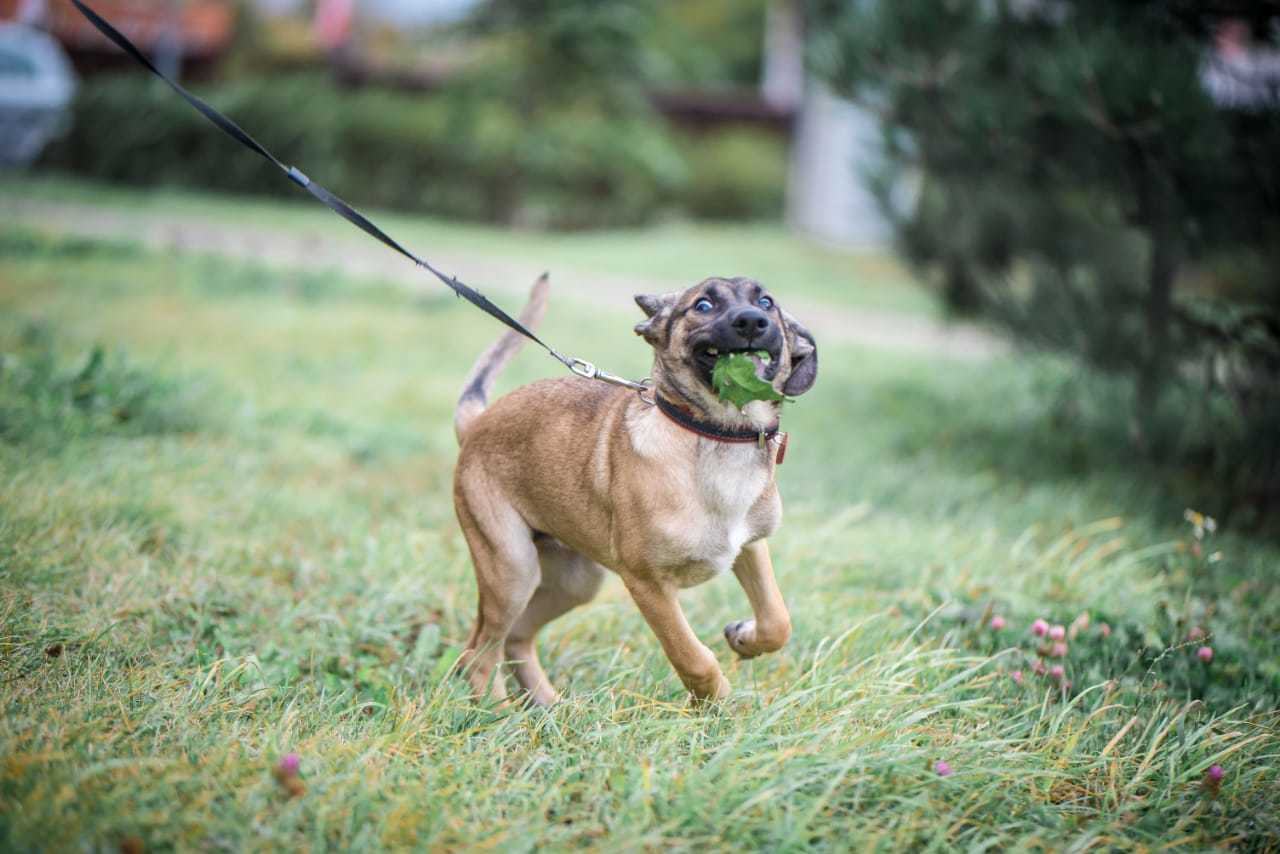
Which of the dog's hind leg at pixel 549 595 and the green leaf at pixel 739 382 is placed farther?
the dog's hind leg at pixel 549 595

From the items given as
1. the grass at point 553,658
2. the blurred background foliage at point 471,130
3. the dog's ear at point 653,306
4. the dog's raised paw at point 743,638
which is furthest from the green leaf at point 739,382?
the blurred background foliage at point 471,130

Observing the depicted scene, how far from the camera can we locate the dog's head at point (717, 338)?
111 inches

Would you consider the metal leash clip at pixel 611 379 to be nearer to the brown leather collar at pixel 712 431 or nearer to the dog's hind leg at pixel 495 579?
the brown leather collar at pixel 712 431

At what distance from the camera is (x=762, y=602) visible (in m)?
3.13

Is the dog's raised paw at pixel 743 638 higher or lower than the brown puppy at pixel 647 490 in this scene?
lower

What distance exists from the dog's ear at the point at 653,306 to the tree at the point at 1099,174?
11.3 ft

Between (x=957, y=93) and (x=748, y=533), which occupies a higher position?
(x=957, y=93)

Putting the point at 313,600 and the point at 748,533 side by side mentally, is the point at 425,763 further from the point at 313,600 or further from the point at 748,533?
the point at 313,600

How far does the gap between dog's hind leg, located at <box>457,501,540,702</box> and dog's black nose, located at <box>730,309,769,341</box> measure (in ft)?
3.42

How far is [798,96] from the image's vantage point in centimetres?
2208

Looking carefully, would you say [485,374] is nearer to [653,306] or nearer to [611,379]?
[611,379]

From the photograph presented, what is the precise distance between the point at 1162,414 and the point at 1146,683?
3519 mm

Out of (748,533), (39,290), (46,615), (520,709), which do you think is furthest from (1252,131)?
(39,290)

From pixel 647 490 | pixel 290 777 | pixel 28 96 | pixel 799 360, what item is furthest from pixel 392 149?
pixel 290 777
